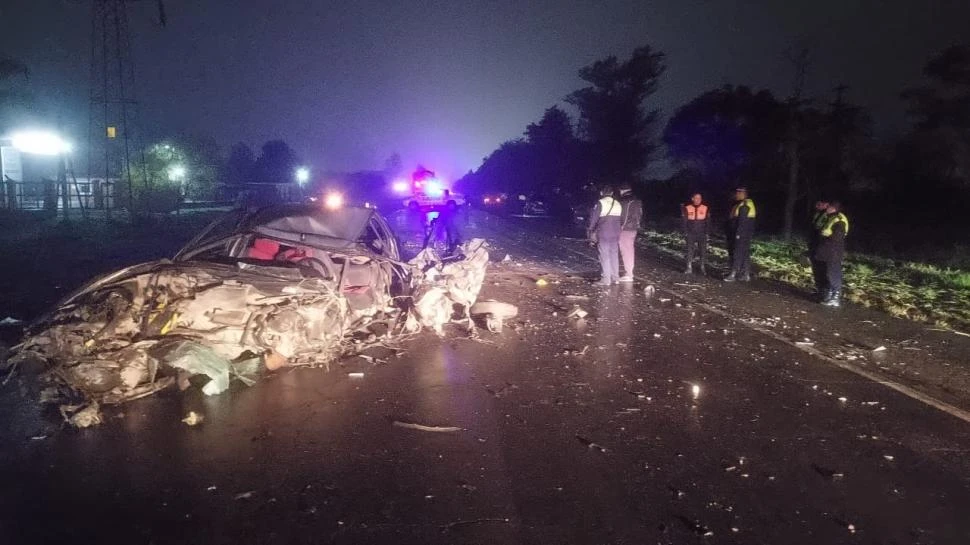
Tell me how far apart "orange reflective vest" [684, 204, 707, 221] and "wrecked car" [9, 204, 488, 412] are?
678 cm

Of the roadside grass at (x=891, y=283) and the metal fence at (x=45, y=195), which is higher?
the metal fence at (x=45, y=195)

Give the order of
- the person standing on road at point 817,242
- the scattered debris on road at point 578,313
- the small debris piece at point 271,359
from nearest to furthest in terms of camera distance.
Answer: the small debris piece at point 271,359 → the scattered debris on road at point 578,313 → the person standing on road at point 817,242

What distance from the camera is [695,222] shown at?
13312 mm

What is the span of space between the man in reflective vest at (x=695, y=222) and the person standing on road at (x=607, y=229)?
2.09m

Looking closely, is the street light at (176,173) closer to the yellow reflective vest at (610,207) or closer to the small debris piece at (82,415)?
the yellow reflective vest at (610,207)

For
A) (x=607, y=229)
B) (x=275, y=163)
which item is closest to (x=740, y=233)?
(x=607, y=229)

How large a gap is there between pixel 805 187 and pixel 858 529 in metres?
24.5

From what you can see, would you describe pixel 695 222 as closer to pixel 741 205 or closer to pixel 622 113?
pixel 741 205

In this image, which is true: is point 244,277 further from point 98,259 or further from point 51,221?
point 51,221

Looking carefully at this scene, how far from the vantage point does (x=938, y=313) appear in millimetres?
9445

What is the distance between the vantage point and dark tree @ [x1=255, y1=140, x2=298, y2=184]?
84.2 m

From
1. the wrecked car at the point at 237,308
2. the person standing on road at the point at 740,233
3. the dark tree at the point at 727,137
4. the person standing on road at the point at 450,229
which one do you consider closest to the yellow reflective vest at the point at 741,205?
the person standing on road at the point at 740,233

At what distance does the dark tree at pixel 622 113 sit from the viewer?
50656mm

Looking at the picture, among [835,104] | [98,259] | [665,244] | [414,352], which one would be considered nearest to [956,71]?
[835,104]
